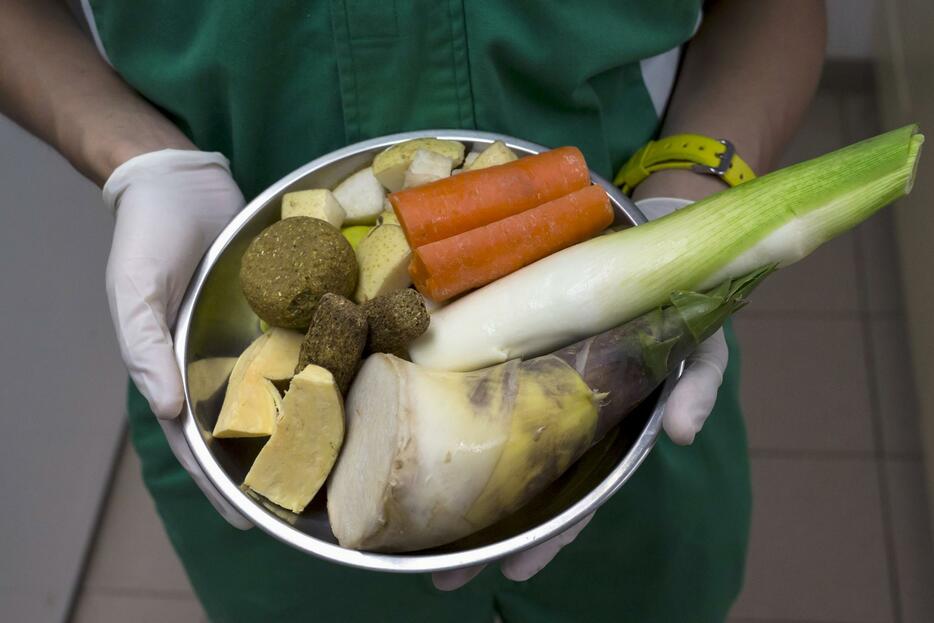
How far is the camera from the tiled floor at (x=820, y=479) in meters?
1.61

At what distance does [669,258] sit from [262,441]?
37cm

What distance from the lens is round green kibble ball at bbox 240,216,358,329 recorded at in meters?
0.73

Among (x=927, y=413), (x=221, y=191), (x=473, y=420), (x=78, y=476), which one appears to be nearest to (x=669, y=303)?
(x=473, y=420)

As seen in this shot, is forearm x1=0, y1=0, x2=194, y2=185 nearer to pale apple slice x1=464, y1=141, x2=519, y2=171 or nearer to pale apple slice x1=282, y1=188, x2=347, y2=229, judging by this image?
pale apple slice x1=282, y1=188, x2=347, y2=229

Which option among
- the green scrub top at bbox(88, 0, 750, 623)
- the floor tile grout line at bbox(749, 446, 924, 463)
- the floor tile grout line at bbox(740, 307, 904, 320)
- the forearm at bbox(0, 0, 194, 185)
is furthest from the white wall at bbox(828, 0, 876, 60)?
the forearm at bbox(0, 0, 194, 185)

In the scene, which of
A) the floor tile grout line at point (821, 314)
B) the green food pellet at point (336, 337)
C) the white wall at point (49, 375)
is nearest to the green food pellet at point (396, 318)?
the green food pellet at point (336, 337)

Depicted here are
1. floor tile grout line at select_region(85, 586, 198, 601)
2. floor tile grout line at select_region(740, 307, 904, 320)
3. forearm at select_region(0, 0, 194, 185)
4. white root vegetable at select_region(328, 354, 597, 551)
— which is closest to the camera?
white root vegetable at select_region(328, 354, 597, 551)

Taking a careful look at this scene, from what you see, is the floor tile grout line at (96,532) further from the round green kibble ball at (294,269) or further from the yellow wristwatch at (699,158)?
the yellow wristwatch at (699,158)

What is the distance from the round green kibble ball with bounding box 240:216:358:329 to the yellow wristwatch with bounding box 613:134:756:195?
1.17ft

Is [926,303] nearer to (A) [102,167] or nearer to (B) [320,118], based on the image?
(B) [320,118]

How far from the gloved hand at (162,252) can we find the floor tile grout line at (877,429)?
1332mm

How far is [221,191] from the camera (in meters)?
0.87

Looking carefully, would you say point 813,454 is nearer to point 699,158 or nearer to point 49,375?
point 699,158

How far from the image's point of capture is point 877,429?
1.78 m
